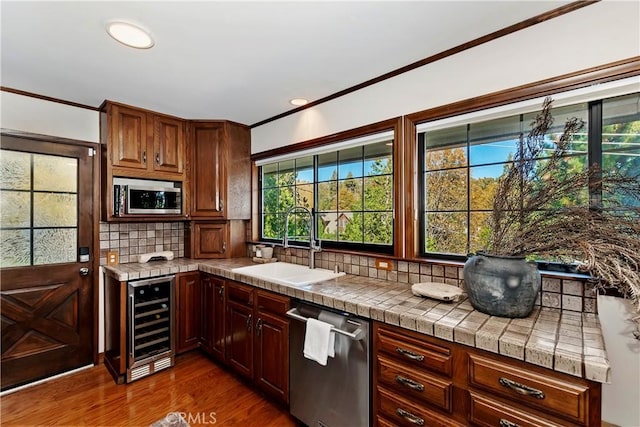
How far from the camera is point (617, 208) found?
127 centimetres

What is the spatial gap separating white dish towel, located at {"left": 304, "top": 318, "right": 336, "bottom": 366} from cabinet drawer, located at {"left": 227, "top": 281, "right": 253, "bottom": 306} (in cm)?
70

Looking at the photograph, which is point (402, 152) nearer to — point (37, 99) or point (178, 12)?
point (178, 12)

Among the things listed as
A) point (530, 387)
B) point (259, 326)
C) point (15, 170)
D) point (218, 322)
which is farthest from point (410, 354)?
point (15, 170)

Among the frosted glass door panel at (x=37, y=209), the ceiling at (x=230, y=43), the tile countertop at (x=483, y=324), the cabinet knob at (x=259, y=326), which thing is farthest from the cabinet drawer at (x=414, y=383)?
the frosted glass door panel at (x=37, y=209)

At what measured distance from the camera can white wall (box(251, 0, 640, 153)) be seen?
4.47 ft

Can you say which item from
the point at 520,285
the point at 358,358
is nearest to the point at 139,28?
the point at 358,358

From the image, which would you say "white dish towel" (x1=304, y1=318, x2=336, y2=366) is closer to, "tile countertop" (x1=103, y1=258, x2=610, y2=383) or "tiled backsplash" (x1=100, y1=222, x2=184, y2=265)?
"tile countertop" (x1=103, y1=258, x2=610, y2=383)

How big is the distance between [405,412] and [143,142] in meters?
3.04

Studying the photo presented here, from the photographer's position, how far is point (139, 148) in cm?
279

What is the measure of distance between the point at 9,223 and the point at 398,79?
327cm

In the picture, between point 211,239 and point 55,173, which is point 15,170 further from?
point 211,239

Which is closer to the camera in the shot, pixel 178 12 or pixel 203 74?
pixel 178 12

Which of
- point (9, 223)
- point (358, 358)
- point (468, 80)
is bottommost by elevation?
point (358, 358)

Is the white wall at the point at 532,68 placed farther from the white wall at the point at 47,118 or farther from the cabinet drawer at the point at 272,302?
the white wall at the point at 47,118
